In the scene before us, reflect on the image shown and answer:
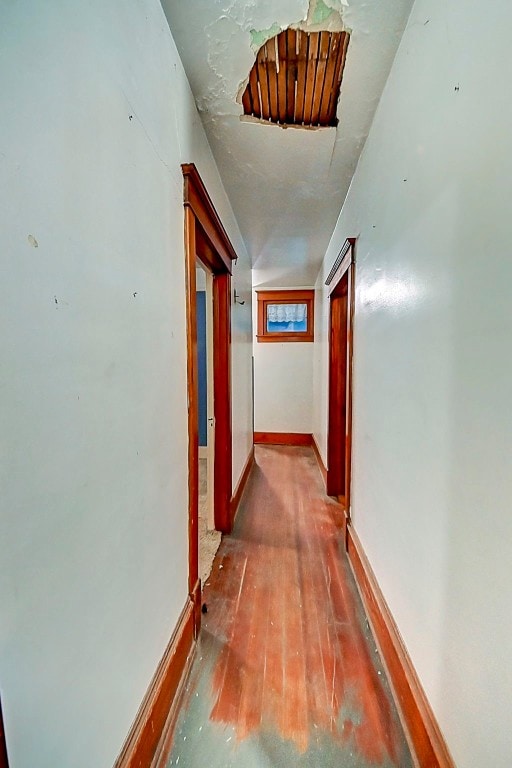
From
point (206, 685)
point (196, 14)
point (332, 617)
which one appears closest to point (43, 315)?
point (196, 14)

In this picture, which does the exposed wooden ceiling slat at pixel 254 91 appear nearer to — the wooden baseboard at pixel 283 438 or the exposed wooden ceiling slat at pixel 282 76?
the exposed wooden ceiling slat at pixel 282 76

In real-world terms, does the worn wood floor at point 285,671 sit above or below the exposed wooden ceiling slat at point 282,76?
below

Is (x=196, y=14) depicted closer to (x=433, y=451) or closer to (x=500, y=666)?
(x=433, y=451)

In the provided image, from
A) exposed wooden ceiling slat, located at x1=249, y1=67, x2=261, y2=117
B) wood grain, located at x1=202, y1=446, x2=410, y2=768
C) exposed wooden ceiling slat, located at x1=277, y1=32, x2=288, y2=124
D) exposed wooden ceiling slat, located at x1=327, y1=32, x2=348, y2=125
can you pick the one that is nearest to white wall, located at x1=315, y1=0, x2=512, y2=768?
exposed wooden ceiling slat, located at x1=327, y1=32, x2=348, y2=125

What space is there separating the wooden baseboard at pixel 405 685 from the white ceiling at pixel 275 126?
224 centimetres

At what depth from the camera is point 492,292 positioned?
731 mm

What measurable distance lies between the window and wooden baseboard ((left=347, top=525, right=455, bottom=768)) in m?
3.86

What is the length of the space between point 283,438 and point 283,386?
83cm

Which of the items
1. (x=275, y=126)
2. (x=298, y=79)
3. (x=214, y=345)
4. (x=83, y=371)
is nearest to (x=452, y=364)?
(x=83, y=371)

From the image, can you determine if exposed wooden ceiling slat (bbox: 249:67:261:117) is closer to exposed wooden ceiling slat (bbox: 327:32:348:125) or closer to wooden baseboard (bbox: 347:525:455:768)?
exposed wooden ceiling slat (bbox: 327:32:348:125)

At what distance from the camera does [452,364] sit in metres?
0.90

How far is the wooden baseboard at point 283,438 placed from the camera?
17.3ft

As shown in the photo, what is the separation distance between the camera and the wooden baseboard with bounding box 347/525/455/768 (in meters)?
0.95

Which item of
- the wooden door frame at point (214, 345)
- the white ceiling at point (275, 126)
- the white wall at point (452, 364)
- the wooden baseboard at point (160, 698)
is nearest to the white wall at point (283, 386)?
the white ceiling at point (275, 126)
